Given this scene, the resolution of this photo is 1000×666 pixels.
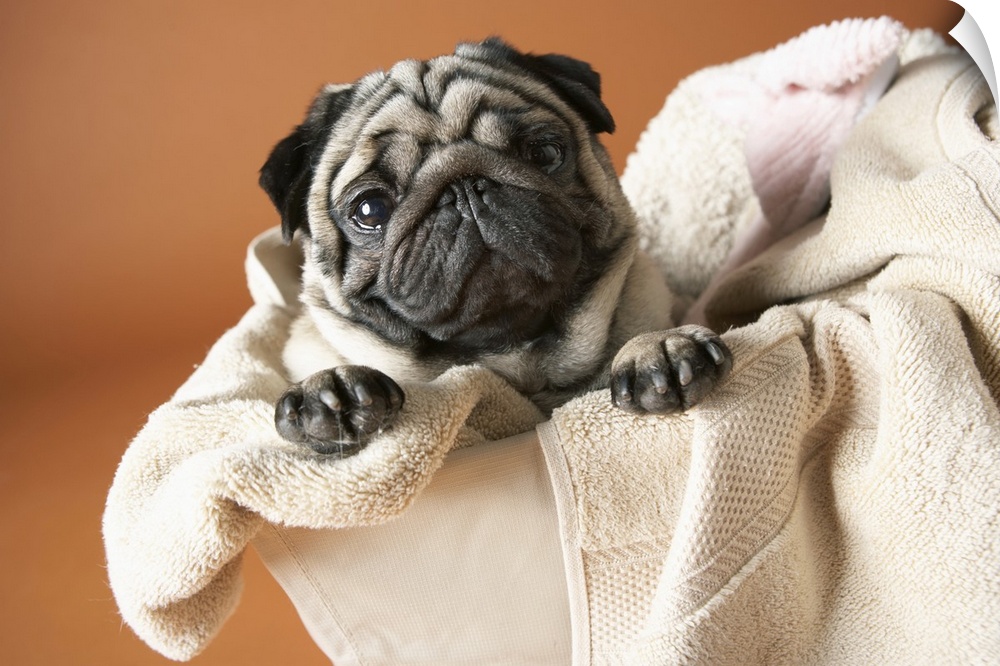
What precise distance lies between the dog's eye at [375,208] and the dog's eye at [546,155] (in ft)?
1.14

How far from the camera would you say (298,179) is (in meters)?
2.03

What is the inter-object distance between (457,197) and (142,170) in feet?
8.24

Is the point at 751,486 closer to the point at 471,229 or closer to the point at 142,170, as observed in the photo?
the point at 471,229

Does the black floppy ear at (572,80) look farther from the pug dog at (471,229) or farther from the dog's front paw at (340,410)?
the dog's front paw at (340,410)

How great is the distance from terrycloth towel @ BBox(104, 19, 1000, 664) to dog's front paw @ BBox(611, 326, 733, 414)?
32 millimetres

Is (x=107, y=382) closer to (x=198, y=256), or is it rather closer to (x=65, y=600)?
(x=198, y=256)

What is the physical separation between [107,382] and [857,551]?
3.59 meters

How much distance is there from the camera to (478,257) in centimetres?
174

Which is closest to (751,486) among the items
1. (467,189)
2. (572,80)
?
(467,189)

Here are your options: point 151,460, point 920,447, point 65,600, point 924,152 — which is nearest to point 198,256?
point 65,600

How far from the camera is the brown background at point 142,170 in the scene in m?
3.27

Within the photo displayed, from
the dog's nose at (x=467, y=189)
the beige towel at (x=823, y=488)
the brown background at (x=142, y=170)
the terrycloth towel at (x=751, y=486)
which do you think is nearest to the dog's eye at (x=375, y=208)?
the dog's nose at (x=467, y=189)

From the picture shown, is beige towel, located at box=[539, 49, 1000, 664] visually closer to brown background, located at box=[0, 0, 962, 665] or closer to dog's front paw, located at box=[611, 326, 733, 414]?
dog's front paw, located at box=[611, 326, 733, 414]

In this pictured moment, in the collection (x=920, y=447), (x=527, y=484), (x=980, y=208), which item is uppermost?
(x=980, y=208)
